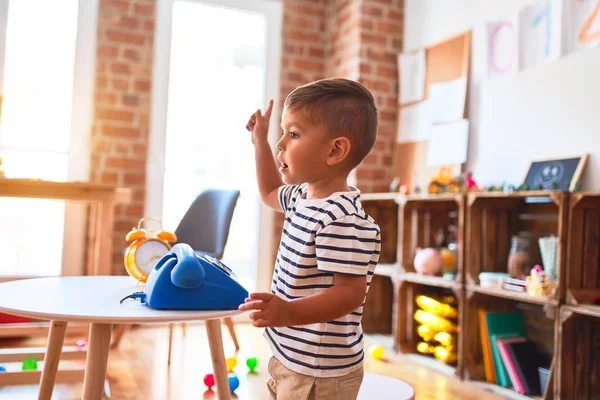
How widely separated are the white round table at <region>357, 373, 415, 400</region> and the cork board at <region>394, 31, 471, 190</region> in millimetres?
1598

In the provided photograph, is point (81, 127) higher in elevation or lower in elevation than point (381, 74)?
lower

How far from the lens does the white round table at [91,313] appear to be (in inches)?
41.7

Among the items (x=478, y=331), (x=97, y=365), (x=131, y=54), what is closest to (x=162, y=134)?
(x=131, y=54)

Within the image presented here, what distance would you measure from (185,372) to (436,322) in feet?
4.17

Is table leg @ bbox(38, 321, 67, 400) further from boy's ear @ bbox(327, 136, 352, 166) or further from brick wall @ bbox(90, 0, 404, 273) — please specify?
brick wall @ bbox(90, 0, 404, 273)

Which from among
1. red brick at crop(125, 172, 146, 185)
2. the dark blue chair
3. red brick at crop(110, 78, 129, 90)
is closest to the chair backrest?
the dark blue chair

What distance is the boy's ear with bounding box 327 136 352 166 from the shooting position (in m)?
1.04

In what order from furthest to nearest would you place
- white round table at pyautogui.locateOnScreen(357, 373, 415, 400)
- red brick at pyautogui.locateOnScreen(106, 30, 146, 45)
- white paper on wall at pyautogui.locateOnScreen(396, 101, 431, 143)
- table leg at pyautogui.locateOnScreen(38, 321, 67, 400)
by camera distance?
red brick at pyautogui.locateOnScreen(106, 30, 146, 45) < white paper on wall at pyautogui.locateOnScreen(396, 101, 431, 143) < white round table at pyautogui.locateOnScreen(357, 373, 415, 400) < table leg at pyautogui.locateOnScreen(38, 321, 67, 400)

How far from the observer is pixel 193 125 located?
3.92 metres

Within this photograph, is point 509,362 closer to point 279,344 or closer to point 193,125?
point 279,344

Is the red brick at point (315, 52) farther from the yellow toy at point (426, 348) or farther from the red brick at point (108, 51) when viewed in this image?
the yellow toy at point (426, 348)

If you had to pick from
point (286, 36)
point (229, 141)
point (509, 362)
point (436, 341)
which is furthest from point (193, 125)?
point (509, 362)

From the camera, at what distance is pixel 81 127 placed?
3.61m

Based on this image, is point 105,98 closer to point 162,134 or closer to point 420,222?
point 162,134
